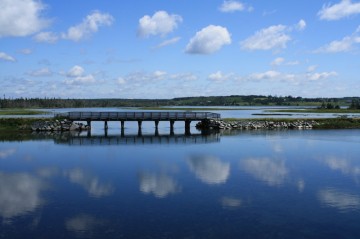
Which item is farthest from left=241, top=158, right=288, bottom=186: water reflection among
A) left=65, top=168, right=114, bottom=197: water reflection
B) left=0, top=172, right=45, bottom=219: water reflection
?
left=0, top=172, right=45, bottom=219: water reflection

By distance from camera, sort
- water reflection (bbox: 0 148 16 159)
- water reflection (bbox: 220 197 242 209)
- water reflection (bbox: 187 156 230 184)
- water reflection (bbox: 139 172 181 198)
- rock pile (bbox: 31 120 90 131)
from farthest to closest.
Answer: rock pile (bbox: 31 120 90 131), water reflection (bbox: 0 148 16 159), water reflection (bbox: 187 156 230 184), water reflection (bbox: 139 172 181 198), water reflection (bbox: 220 197 242 209)

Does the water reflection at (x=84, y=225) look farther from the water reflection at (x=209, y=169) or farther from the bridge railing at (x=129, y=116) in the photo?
the bridge railing at (x=129, y=116)

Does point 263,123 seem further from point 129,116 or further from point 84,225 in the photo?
point 84,225

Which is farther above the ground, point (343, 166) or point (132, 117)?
point (132, 117)

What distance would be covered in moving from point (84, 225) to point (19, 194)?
23.3 ft

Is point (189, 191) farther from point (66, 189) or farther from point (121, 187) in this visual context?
point (66, 189)

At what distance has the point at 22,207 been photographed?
20812mm

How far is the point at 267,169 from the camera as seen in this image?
1220 inches

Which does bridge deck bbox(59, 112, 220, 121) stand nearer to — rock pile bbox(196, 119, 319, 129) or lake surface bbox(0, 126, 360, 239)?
rock pile bbox(196, 119, 319, 129)

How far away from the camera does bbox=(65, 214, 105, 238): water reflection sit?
17.1 m

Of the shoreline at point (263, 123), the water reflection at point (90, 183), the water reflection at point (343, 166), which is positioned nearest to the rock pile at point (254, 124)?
the shoreline at point (263, 123)

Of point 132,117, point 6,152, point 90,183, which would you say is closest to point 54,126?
point 132,117

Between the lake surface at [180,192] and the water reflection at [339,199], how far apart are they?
5cm

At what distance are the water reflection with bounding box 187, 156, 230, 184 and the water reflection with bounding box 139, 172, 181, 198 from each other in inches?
86.7
